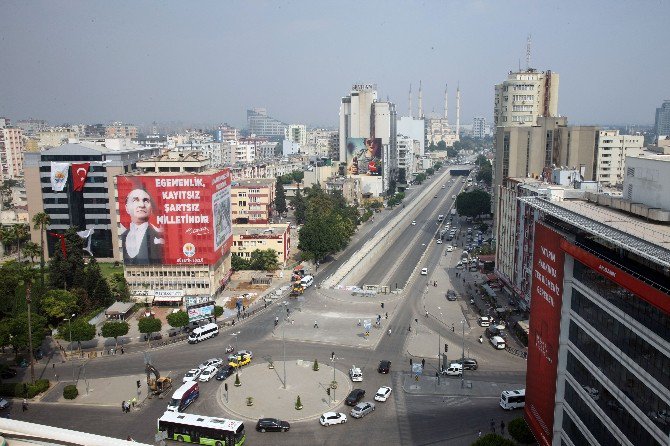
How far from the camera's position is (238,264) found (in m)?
65.5

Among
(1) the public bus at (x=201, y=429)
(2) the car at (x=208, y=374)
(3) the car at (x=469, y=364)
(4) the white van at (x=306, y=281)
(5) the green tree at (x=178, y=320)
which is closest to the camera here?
(1) the public bus at (x=201, y=429)

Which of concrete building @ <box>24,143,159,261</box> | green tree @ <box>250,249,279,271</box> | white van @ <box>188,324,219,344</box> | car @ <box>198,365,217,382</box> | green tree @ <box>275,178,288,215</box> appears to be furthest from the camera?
green tree @ <box>275,178,288,215</box>

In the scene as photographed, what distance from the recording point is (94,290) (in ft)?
170

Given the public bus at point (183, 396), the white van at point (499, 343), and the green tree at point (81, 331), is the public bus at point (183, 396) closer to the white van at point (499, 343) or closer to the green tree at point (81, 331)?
the green tree at point (81, 331)

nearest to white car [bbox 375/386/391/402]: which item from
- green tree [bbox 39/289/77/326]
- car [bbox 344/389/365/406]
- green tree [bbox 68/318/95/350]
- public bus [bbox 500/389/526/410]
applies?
car [bbox 344/389/365/406]

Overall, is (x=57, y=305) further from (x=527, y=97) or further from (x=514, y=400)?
(x=527, y=97)

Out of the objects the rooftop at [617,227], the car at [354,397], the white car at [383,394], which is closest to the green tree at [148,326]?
the car at [354,397]

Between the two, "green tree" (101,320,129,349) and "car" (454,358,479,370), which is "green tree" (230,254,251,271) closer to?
"green tree" (101,320,129,349)

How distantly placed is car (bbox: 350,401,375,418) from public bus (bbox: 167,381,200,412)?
31.8ft

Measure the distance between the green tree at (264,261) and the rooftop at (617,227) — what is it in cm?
4162

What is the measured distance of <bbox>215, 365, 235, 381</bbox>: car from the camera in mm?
36844

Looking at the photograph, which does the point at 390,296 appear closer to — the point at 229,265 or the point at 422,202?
the point at 229,265

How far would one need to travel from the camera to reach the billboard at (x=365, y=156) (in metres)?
130

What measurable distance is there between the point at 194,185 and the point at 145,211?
5375mm
